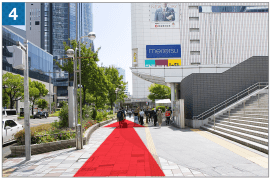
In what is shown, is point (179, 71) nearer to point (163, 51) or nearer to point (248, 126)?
point (248, 126)

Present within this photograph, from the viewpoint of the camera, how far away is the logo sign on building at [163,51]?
56069mm

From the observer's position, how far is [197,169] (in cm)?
629

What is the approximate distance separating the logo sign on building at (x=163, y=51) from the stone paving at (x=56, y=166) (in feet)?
161

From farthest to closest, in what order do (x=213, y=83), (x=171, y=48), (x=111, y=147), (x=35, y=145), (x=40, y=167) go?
(x=171, y=48) < (x=213, y=83) < (x=111, y=147) < (x=35, y=145) < (x=40, y=167)

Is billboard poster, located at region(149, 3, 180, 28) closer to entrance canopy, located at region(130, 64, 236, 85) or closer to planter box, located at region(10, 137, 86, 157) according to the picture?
entrance canopy, located at region(130, 64, 236, 85)

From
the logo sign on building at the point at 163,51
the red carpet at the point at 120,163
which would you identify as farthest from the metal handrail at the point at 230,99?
the logo sign on building at the point at 163,51

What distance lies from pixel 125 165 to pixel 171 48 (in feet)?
189

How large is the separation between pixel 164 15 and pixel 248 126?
54.8 metres

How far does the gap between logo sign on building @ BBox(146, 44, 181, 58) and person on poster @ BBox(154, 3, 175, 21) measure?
25.5 feet

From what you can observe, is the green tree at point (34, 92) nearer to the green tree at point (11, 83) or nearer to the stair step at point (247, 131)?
the green tree at point (11, 83)

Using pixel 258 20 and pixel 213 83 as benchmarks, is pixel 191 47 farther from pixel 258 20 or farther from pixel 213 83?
pixel 213 83

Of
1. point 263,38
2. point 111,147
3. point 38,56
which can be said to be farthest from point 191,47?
point 111,147

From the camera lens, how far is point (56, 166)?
6.82 metres

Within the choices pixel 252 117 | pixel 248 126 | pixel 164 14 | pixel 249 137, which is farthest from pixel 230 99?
pixel 164 14
